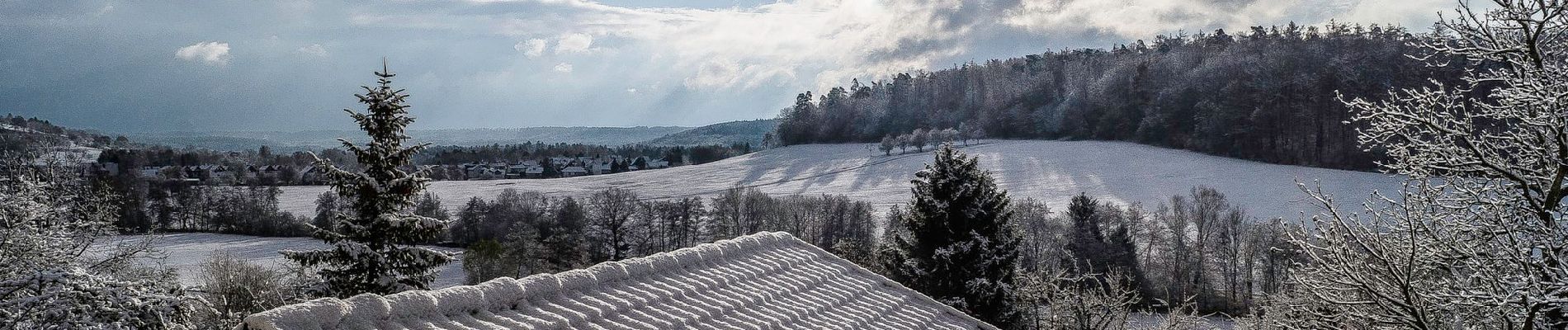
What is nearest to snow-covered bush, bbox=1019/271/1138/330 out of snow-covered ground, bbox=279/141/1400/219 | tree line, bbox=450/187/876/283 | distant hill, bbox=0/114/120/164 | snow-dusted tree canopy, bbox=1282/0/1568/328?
snow-dusted tree canopy, bbox=1282/0/1568/328

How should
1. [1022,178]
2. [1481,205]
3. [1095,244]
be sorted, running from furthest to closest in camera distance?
[1022,178]
[1095,244]
[1481,205]

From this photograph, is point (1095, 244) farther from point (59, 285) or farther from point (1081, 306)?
point (59, 285)

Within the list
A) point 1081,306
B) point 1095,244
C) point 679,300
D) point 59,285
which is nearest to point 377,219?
point 59,285

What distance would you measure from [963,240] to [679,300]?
63.5 feet

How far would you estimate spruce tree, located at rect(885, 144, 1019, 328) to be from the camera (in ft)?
75.2

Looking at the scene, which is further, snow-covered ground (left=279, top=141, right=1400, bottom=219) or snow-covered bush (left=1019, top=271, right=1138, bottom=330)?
snow-covered ground (left=279, top=141, right=1400, bottom=219)

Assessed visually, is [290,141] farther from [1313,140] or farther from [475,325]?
[475,325]

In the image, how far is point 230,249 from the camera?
159 ft

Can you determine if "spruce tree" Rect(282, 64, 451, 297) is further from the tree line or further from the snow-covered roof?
the tree line

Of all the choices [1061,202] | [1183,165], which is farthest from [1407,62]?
[1061,202]

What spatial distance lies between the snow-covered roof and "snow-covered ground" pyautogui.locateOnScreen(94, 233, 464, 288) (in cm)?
3619

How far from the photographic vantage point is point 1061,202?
191 ft

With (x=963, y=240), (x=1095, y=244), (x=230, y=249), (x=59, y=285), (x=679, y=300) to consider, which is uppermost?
(x=679, y=300)

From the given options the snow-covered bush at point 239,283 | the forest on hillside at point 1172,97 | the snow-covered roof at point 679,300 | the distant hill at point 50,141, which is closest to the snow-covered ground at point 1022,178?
the forest on hillside at point 1172,97
